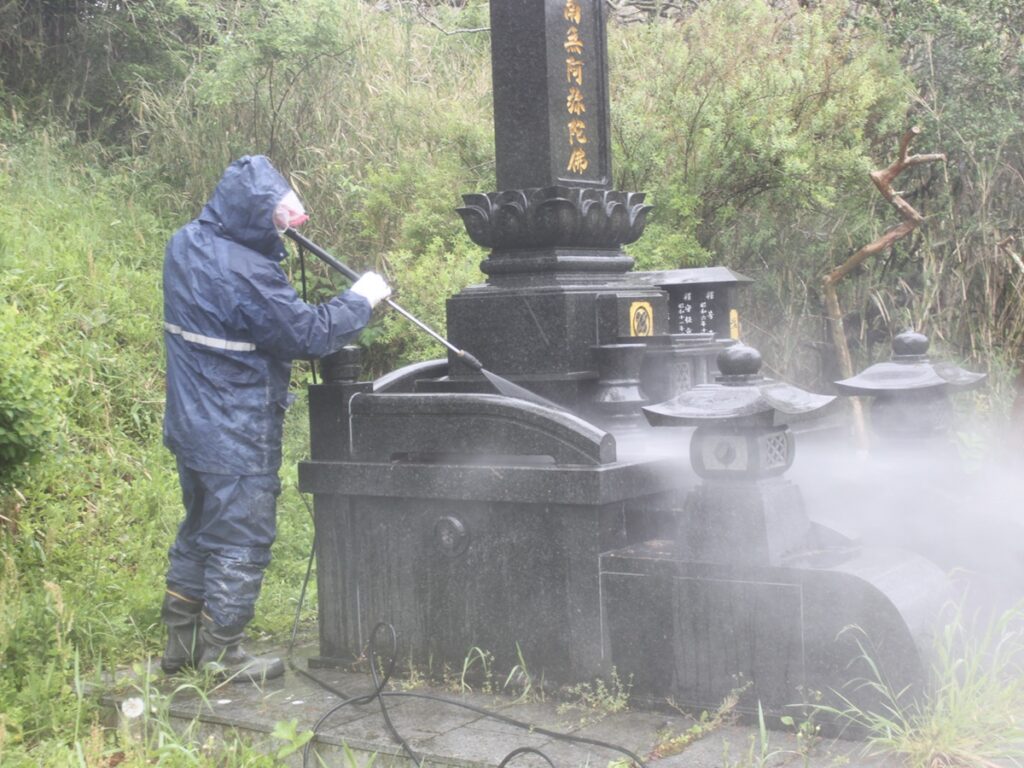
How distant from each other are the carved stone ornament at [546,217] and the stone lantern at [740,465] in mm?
1311

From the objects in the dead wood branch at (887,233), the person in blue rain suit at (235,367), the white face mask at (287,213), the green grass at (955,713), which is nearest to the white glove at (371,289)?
the person in blue rain suit at (235,367)

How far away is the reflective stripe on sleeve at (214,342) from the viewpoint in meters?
4.70

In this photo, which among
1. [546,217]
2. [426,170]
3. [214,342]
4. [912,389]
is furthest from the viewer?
[426,170]

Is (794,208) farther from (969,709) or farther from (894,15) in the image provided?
(969,709)

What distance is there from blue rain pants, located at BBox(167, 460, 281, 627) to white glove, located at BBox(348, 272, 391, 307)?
32.5 inches

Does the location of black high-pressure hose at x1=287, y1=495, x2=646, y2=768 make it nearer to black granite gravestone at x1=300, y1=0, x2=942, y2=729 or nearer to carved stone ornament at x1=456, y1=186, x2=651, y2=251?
black granite gravestone at x1=300, y1=0, x2=942, y2=729

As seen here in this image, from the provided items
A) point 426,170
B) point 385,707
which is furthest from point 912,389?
point 426,170

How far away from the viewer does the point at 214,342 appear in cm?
470

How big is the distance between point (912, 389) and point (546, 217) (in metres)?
1.87

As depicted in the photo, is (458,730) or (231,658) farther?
(231,658)

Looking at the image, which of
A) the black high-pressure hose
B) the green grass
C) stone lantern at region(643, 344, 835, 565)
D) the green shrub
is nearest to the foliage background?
the green shrub

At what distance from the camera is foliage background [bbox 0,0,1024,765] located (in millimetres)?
8352

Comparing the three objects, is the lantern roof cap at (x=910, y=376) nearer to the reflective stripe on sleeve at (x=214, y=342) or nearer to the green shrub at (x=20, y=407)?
the reflective stripe on sleeve at (x=214, y=342)

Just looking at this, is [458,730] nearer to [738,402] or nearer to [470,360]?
[738,402]
